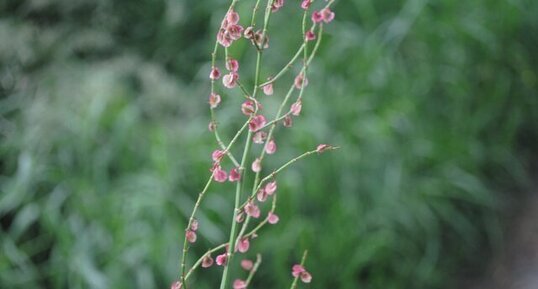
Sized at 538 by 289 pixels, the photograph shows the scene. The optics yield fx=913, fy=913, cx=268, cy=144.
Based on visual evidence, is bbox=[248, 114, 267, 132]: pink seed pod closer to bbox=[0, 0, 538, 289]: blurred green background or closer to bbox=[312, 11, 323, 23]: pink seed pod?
bbox=[312, 11, 323, 23]: pink seed pod

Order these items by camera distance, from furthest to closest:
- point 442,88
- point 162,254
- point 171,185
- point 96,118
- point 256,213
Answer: point 442,88 → point 96,118 → point 171,185 → point 162,254 → point 256,213

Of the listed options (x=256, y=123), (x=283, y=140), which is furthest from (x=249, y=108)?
(x=283, y=140)

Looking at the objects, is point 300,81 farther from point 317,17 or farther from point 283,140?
point 283,140

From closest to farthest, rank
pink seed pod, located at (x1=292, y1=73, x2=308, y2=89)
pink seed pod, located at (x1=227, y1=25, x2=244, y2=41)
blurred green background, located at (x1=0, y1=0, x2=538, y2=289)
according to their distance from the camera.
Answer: pink seed pod, located at (x1=227, y1=25, x2=244, y2=41) → pink seed pod, located at (x1=292, y1=73, x2=308, y2=89) → blurred green background, located at (x1=0, y1=0, x2=538, y2=289)

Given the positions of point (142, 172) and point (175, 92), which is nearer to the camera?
point (142, 172)

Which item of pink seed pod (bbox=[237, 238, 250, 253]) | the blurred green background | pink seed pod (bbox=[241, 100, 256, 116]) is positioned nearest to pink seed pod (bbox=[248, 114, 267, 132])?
pink seed pod (bbox=[241, 100, 256, 116])

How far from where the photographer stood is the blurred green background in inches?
110

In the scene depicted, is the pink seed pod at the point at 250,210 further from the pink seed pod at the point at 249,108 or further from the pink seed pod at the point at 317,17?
the pink seed pod at the point at 317,17

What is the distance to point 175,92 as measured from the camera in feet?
10.7

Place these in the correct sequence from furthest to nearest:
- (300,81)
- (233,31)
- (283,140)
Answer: (283,140), (300,81), (233,31)

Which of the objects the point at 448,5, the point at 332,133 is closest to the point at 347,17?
the point at 448,5

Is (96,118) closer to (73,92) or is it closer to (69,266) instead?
(73,92)

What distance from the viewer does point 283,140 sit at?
3.11 m

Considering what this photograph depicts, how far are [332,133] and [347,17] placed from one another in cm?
74
